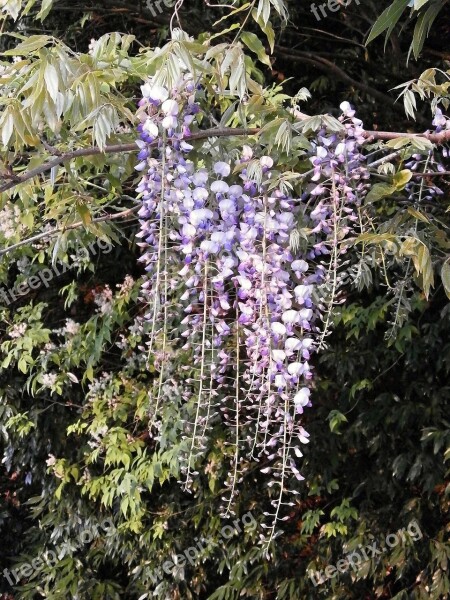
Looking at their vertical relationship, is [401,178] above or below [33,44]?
below

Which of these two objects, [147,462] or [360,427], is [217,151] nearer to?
[360,427]

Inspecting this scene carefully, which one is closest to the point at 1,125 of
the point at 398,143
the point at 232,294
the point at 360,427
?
the point at 232,294

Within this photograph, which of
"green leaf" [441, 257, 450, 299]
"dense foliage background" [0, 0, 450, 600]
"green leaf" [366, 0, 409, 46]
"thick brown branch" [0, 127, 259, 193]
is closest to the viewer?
"green leaf" [366, 0, 409, 46]

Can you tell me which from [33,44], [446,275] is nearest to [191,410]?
[446,275]

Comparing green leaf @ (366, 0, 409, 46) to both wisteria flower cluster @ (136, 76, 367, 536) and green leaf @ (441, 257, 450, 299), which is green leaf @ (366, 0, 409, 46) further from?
green leaf @ (441, 257, 450, 299)

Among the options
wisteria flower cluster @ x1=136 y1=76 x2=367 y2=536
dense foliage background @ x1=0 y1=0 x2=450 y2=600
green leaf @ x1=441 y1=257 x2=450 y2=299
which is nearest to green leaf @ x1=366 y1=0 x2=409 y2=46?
wisteria flower cluster @ x1=136 y1=76 x2=367 y2=536

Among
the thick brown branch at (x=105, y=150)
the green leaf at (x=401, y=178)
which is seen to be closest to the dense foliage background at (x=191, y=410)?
the thick brown branch at (x=105, y=150)

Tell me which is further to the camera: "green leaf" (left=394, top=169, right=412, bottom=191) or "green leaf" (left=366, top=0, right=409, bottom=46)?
"green leaf" (left=394, top=169, right=412, bottom=191)

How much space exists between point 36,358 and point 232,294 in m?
1.90

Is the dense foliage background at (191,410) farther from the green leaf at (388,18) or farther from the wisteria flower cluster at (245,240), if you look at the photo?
the green leaf at (388,18)

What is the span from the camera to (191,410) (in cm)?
265

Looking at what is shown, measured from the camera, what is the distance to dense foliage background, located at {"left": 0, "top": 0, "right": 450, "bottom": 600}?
104 inches

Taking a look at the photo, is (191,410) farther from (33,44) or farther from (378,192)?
(33,44)

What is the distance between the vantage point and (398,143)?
57.9 inches
